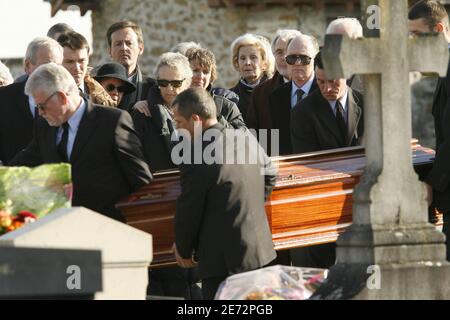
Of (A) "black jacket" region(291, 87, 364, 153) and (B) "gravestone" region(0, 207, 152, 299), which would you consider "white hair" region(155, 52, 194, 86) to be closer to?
(A) "black jacket" region(291, 87, 364, 153)

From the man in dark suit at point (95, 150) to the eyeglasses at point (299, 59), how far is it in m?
2.12

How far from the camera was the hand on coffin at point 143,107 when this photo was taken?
425 inches

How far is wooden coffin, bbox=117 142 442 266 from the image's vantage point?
391 inches

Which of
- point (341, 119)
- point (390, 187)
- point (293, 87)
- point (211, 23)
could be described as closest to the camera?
point (390, 187)

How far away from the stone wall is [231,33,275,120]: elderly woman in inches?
488

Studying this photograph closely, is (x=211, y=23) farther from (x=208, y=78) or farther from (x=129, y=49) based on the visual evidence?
(x=208, y=78)

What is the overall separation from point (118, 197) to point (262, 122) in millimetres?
2207

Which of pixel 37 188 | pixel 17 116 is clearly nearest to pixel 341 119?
pixel 17 116

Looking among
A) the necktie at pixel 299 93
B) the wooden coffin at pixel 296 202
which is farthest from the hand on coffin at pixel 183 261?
the necktie at pixel 299 93

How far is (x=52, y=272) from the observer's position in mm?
7395

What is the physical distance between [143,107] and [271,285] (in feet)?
9.74

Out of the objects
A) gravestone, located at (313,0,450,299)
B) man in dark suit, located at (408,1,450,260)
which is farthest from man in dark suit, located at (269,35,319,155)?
gravestone, located at (313,0,450,299)
